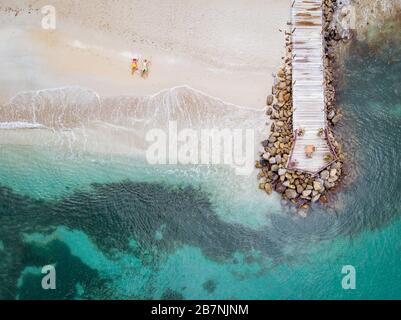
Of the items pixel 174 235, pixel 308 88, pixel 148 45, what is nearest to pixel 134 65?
pixel 148 45

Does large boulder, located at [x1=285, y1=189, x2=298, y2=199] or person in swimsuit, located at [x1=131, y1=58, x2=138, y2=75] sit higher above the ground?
person in swimsuit, located at [x1=131, y1=58, x2=138, y2=75]

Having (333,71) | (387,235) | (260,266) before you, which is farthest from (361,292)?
(333,71)

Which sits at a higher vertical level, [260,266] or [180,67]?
[180,67]

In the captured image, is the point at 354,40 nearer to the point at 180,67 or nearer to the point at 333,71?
the point at 333,71
